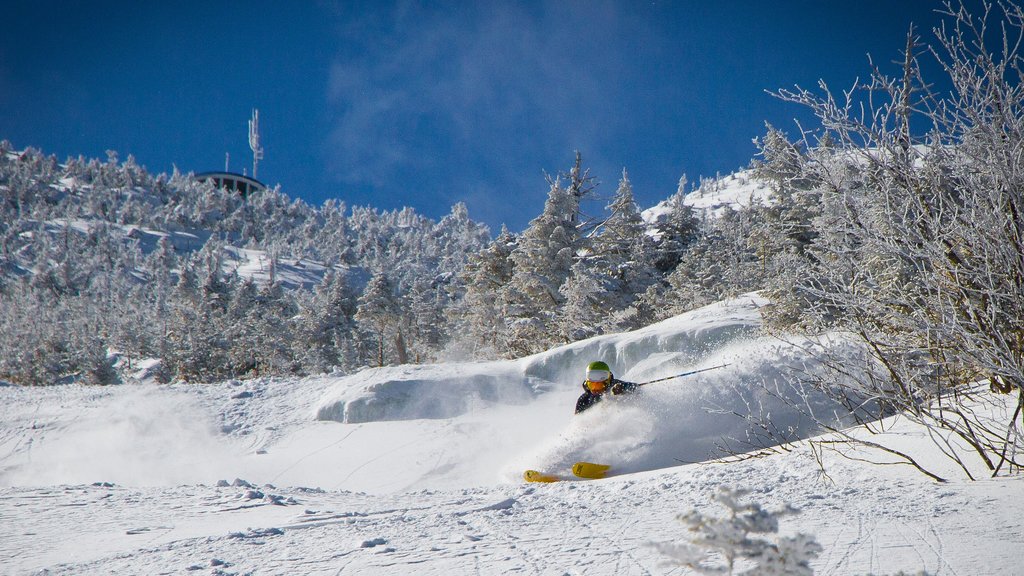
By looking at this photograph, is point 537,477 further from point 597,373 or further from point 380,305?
point 380,305

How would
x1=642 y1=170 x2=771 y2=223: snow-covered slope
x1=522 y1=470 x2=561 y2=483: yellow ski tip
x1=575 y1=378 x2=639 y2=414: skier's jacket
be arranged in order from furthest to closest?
x1=642 y1=170 x2=771 y2=223: snow-covered slope → x1=575 y1=378 x2=639 y2=414: skier's jacket → x1=522 y1=470 x2=561 y2=483: yellow ski tip

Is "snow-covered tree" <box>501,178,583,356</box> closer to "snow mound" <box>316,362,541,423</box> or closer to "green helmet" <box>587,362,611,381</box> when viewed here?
"snow mound" <box>316,362,541,423</box>

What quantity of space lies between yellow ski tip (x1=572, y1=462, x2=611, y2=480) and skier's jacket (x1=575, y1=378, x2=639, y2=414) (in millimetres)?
1044

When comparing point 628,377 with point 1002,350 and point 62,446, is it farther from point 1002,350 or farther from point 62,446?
point 62,446

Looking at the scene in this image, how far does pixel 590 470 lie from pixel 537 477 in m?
0.72

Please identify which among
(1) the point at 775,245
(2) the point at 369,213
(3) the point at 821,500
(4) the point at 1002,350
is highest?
(2) the point at 369,213

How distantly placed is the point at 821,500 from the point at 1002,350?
1451 mm

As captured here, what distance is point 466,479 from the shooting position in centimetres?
847

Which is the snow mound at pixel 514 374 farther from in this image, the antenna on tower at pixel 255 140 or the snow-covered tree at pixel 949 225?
the antenna on tower at pixel 255 140

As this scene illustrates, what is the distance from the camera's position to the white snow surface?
317cm

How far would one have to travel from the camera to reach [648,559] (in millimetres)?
2938

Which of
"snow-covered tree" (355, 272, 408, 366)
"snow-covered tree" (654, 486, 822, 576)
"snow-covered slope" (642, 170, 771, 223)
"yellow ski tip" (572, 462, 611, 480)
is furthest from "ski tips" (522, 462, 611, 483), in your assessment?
"snow-covered slope" (642, 170, 771, 223)

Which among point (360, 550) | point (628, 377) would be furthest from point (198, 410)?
point (360, 550)

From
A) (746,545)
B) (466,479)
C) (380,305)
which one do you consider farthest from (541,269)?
Answer: (746,545)
